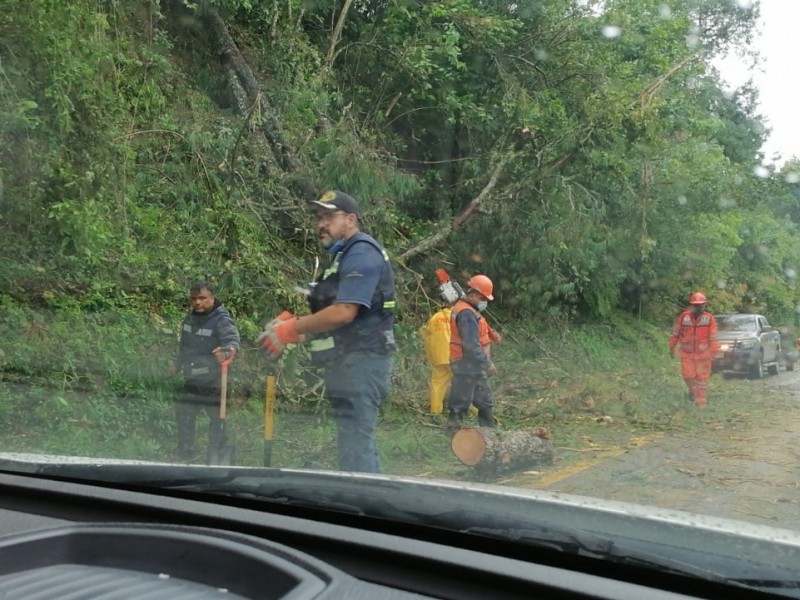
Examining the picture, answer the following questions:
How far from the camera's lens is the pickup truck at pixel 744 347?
18.8 m

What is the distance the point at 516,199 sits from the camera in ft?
44.9

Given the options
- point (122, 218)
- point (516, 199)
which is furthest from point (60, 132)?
point (516, 199)

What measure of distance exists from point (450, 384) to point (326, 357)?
4.57 meters

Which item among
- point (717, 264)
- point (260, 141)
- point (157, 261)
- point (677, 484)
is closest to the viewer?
point (677, 484)

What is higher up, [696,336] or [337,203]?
[337,203]

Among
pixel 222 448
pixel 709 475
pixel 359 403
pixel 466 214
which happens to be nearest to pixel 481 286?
pixel 709 475

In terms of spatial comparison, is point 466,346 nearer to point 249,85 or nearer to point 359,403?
point 359,403

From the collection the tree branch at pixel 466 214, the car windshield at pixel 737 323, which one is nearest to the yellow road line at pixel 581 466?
the tree branch at pixel 466 214

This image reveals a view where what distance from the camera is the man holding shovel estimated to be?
758 cm

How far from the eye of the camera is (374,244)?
4.97m

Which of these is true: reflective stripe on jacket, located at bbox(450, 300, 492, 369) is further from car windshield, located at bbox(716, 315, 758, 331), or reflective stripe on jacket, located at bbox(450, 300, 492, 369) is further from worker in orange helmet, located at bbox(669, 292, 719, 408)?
car windshield, located at bbox(716, 315, 758, 331)

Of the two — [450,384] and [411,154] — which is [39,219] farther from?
[411,154]

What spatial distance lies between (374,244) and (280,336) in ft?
2.49

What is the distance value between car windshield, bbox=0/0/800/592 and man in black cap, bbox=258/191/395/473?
2 cm
